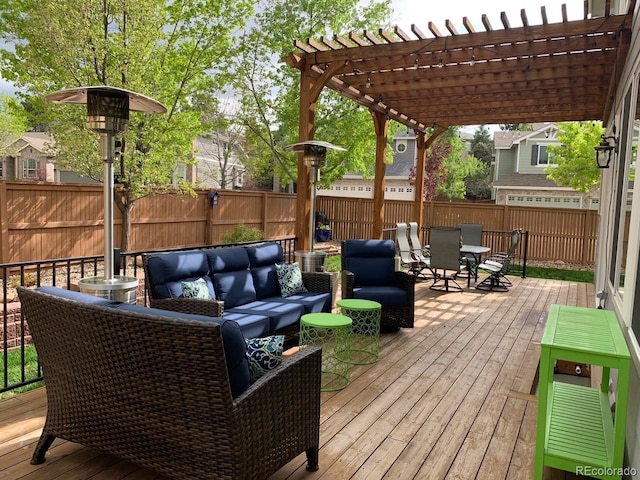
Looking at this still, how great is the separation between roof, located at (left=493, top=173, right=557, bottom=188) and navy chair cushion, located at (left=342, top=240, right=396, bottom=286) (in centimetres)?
1540

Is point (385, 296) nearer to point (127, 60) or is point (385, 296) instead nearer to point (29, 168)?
point (127, 60)

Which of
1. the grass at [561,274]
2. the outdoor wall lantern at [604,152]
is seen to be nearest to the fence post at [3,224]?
the outdoor wall lantern at [604,152]

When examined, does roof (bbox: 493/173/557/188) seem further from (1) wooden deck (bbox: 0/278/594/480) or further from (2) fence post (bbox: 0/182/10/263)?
(2) fence post (bbox: 0/182/10/263)

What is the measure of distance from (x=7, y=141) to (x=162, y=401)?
75.1ft

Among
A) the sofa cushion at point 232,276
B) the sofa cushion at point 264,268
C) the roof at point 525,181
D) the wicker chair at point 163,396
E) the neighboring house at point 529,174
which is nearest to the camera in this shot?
the wicker chair at point 163,396

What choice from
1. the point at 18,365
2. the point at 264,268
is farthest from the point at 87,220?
the point at 264,268

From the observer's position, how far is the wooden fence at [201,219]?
7.75m

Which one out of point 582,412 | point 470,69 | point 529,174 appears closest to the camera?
point 582,412

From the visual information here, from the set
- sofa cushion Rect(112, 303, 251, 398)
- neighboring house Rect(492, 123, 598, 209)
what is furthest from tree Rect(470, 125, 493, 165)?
sofa cushion Rect(112, 303, 251, 398)

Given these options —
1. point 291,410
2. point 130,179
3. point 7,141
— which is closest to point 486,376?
point 291,410

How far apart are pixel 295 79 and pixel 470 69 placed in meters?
7.91

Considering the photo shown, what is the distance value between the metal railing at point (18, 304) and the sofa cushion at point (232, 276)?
31cm

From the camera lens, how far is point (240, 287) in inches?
179

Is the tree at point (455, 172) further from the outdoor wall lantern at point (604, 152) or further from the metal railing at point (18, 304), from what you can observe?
the metal railing at point (18, 304)
